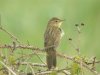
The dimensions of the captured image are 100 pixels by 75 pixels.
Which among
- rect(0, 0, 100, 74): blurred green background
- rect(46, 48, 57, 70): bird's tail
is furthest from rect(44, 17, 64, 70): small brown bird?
rect(0, 0, 100, 74): blurred green background

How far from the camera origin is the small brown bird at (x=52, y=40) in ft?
28.1

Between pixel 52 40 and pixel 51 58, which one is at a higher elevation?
pixel 52 40

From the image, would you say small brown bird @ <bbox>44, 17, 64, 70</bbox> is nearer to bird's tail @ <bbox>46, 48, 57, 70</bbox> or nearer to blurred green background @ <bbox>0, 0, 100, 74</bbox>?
bird's tail @ <bbox>46, 48, 57, 70</bbox>

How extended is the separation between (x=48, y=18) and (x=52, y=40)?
5344 mm

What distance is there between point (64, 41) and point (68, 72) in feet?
14.8

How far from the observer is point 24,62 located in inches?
314

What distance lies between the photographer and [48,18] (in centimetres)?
1453

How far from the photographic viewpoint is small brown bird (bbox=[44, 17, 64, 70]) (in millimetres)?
8555

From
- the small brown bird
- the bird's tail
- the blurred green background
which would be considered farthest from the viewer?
the blurred green background

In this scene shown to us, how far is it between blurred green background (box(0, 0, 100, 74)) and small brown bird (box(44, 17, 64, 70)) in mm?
2440

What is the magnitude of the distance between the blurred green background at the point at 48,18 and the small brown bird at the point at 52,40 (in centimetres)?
244

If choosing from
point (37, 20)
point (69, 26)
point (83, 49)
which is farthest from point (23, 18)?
point (83, 49)

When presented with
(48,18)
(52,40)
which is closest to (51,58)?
(52,40)

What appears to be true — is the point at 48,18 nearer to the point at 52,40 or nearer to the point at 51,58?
the point at 52,40
